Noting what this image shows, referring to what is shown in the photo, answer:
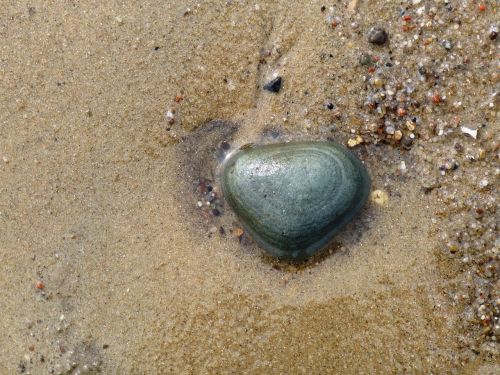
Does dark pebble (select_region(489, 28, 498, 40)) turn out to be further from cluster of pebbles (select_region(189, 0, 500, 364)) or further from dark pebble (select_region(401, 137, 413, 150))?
dark pebble (select_region(401, 137, 413, 150))

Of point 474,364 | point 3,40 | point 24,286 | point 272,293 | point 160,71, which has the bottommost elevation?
point 474,364

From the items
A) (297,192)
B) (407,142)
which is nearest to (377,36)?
(407,142)

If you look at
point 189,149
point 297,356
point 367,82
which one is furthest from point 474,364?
point 189,149

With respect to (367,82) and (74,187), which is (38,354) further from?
(367,82)

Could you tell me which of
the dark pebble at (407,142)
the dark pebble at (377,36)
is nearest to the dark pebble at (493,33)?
the dark pebble at (377,36)

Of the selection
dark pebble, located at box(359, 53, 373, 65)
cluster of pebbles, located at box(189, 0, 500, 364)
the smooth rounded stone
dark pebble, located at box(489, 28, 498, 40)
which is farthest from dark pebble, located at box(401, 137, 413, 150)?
dark pebble, located at box(489, 28, 498, 40)

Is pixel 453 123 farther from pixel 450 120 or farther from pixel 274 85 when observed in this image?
pixel 274 85
